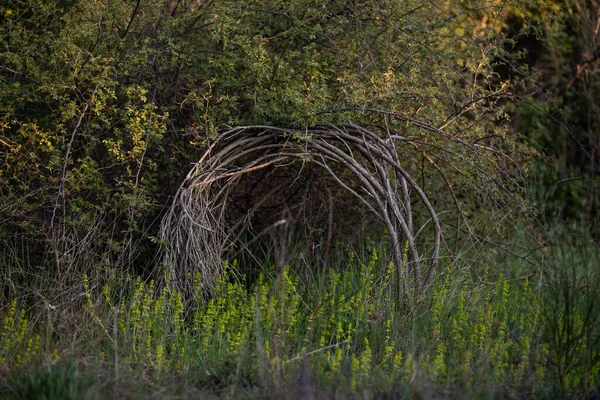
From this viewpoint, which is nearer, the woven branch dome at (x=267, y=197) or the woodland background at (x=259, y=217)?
the woodland background at (x=259, y=217)

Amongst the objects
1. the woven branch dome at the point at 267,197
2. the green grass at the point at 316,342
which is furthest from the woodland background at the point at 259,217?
the woven branch dome at the point at 267,197

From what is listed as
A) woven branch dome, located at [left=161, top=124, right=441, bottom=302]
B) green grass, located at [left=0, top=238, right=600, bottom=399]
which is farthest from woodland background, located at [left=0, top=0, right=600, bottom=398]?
woven branch dome, located at [left=161, top=124, right=441, bottom=302]

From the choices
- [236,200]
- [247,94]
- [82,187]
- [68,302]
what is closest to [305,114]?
[247,94]

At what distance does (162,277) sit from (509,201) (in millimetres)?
2856

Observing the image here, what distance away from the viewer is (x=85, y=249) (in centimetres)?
495

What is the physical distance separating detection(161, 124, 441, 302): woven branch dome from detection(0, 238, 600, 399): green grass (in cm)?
17

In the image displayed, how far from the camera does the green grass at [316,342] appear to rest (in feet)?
12.0

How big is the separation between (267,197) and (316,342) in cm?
145

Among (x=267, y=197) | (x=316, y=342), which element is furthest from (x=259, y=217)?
(x=316, y=342)

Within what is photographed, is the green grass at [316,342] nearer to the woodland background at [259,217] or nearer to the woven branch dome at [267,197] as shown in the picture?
the woodland background at [259,217]

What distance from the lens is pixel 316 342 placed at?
454cm

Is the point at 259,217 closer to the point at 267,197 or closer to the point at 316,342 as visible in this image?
the point at 267,197

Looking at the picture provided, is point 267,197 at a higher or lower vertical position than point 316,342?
higher

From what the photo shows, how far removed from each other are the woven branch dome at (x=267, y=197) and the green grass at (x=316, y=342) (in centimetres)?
17
